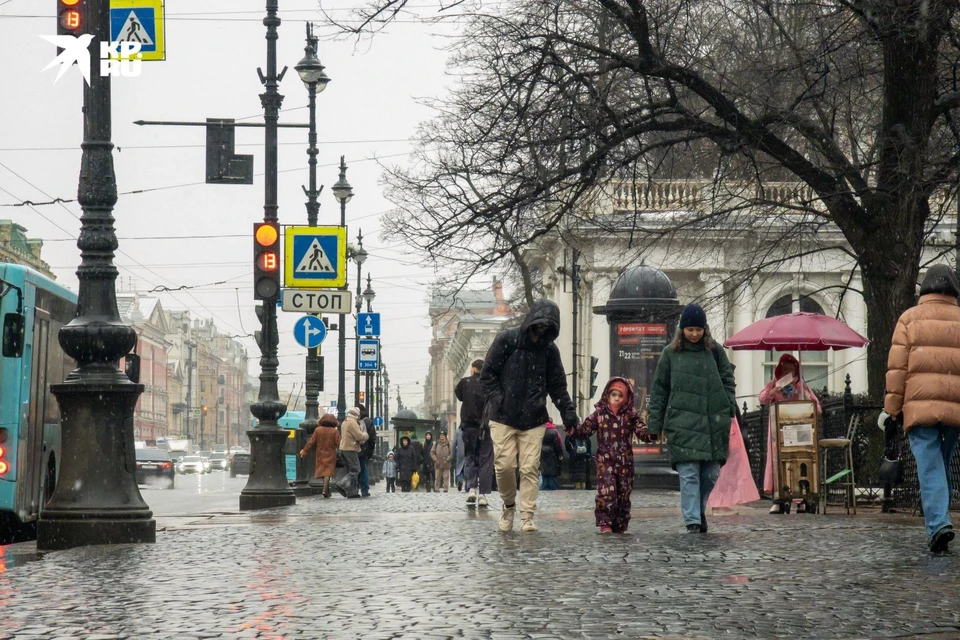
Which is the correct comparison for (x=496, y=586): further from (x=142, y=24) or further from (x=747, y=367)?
(x=747, y=367)

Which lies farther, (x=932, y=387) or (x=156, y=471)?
(x=156, y=471)

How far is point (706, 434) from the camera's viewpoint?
11.6 meters

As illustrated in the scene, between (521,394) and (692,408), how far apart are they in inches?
56.4

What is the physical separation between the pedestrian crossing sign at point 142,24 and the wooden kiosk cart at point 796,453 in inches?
289

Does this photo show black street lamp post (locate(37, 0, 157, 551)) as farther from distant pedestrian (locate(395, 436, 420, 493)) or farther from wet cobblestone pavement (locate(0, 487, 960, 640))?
distant pedestrian (locate(395, 436, 420, 493))

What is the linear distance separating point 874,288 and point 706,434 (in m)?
6.90

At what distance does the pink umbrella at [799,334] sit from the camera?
16.8m

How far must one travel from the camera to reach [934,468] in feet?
32.1

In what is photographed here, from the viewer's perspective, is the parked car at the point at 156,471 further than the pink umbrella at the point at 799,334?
Yes

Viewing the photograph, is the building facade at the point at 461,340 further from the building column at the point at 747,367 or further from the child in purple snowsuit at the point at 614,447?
the child in purple snowsuit at the point at 614,447

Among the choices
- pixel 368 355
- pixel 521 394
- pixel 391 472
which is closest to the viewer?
pixel 521 394

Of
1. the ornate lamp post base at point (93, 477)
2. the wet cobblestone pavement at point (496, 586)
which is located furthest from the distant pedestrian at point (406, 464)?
the ornate lamp post base at point (93, 477)

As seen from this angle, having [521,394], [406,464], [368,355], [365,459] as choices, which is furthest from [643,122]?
[368,355]

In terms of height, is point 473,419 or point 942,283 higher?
point 942,283
